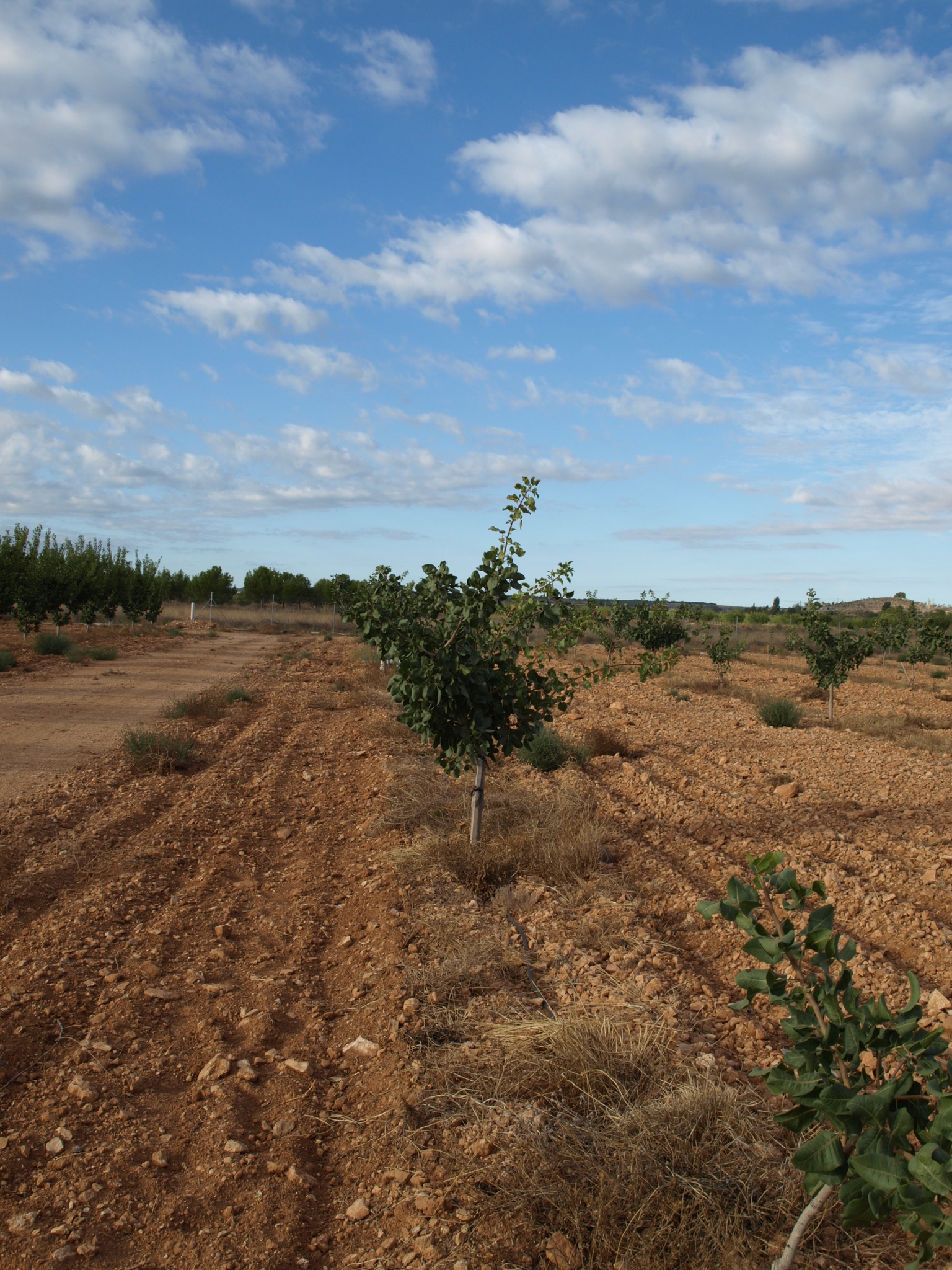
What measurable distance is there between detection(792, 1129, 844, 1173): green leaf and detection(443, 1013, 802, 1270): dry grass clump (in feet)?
2.79

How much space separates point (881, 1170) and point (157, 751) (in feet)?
30.8

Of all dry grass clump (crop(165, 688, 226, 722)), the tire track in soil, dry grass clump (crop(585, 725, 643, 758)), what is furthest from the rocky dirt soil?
dry grass clump (crop(165, 688, 226, 722))

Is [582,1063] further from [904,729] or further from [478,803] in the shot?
[904,729]

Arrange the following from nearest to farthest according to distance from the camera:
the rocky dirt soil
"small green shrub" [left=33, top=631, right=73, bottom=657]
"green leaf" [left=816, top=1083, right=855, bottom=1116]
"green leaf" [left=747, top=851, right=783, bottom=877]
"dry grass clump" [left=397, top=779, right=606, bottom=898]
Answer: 1. "green leaf" [left=816, top=1083, right=855, bottom=1116]
2. "green leaf" [left=747, top=851, right=783, bottom=877]
3. the rocky dirt soil
4. "dry grass clump" [left=397, top=779, right=606, bottom=898]
5. "small green shrub" [left=33, top=631, right=73, bottom=657]

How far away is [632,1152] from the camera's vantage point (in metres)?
2.71

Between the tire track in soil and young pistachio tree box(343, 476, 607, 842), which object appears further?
young pistachio tree box(343, 476, 607, 842)

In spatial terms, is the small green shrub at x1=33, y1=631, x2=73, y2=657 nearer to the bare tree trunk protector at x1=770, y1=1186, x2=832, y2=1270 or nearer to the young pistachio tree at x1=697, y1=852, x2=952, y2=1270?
the bare tree trunk protector at x1=770, y1=1186, x2=832, y2=1270

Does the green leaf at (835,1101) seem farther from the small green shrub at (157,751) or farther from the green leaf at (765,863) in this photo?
the small green shrub at (157,751)

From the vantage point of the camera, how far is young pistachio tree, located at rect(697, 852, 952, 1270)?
160 centimetres

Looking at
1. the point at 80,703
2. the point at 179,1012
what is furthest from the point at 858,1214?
the point at 80,703

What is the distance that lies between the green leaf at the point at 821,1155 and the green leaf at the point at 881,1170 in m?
0.14

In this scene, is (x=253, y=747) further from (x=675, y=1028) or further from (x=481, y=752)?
(x=675, y=1028)

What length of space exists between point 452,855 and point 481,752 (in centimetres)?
82

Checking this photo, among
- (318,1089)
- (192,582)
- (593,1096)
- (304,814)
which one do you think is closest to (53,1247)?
(318,1089)
